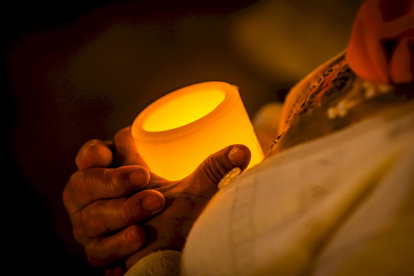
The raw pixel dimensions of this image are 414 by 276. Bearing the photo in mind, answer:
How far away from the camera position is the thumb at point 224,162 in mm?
532

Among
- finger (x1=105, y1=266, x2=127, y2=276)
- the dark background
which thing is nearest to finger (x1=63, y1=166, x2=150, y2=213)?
finger (x1=105, y1=266, x2=127, y2=276)

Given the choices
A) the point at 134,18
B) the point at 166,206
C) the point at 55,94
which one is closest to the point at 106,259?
the point at 166,206

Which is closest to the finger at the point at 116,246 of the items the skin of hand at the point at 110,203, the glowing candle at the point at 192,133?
the skin of hand at the point at 110,203

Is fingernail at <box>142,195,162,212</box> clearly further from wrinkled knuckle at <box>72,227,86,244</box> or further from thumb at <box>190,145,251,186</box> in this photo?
wrinkled knuckle at <box>72,227,86,244</box>

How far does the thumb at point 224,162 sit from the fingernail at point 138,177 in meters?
0.14

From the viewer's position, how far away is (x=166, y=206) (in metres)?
0.63

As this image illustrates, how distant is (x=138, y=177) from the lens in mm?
638

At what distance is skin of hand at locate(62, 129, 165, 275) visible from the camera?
615 mm

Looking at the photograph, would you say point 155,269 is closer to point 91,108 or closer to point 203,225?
point 203,225

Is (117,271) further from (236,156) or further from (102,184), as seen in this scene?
(236,156)

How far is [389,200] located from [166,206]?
43 centimetres

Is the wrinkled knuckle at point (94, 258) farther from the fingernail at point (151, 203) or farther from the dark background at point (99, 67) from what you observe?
the dark background at point (99, 67)

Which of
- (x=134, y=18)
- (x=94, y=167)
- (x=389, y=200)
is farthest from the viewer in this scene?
(x=134, y=18)

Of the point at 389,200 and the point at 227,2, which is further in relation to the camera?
the point at 227,2
